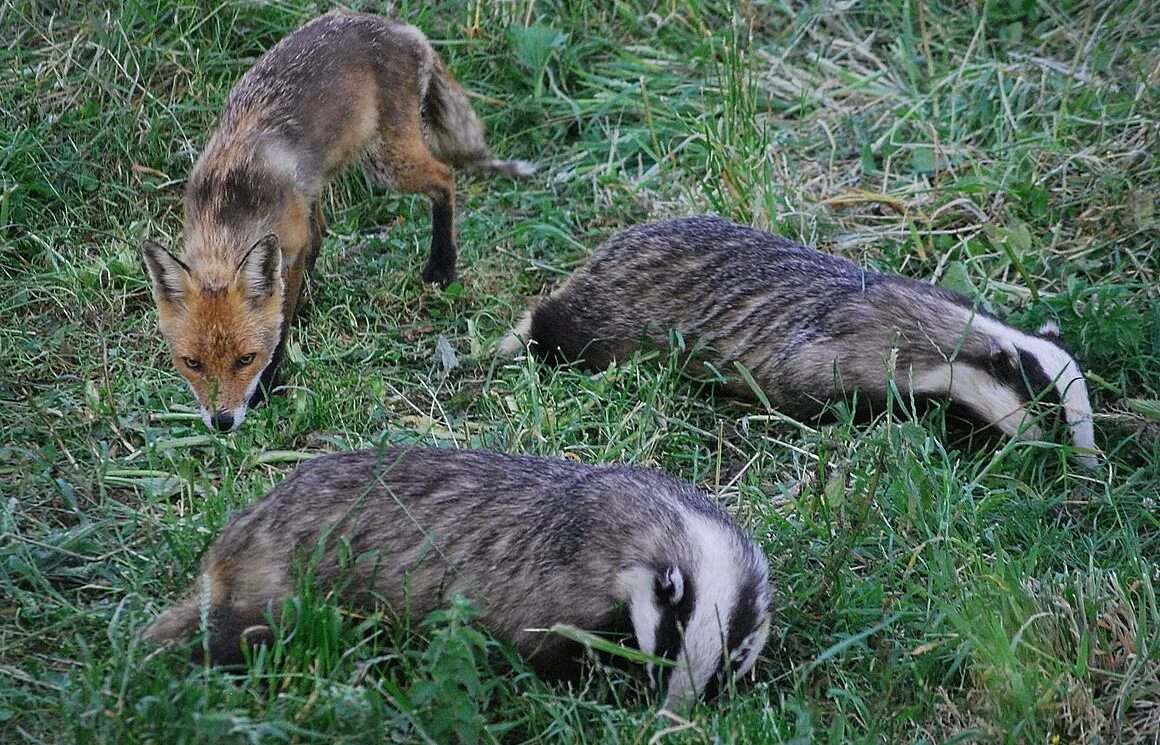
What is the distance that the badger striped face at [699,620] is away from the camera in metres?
3.97

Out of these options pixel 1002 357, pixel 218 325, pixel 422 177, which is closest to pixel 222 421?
pixel 218 325

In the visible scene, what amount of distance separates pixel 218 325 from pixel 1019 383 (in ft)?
10.7

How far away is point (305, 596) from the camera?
3.92m

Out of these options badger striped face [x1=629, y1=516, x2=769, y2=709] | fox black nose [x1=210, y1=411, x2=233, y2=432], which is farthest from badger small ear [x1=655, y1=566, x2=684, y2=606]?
fox black nose [x1=210, y1=411, x2=233, y2=432]

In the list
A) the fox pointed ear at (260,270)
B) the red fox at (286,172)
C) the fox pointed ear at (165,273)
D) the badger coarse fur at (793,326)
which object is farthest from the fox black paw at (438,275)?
the fox pointed ear at (165,273)

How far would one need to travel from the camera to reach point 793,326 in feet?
20.4

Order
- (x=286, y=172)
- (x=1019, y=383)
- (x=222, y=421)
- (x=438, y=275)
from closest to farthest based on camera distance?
(x=222, y=421)
(x=1019, y=383)
(x=286, y=172)
(x=438, y=275)

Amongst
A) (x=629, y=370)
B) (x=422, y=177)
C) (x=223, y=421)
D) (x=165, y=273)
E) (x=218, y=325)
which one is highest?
(x=165, y=273)

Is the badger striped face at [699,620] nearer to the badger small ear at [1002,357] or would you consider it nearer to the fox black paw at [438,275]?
the badger small ear at [1002,357]

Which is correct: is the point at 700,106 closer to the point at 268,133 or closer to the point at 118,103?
the point at 268,133

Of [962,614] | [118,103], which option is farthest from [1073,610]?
[118,103]

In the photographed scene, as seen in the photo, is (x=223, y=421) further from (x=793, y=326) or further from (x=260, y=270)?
(x=793, y=326)

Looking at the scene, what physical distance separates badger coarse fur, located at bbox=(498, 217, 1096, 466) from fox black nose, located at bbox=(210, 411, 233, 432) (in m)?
1.36

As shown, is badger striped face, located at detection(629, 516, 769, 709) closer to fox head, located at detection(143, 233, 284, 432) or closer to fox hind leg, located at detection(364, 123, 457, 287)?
fox head, located at detection(143, 233, 284, 432)
